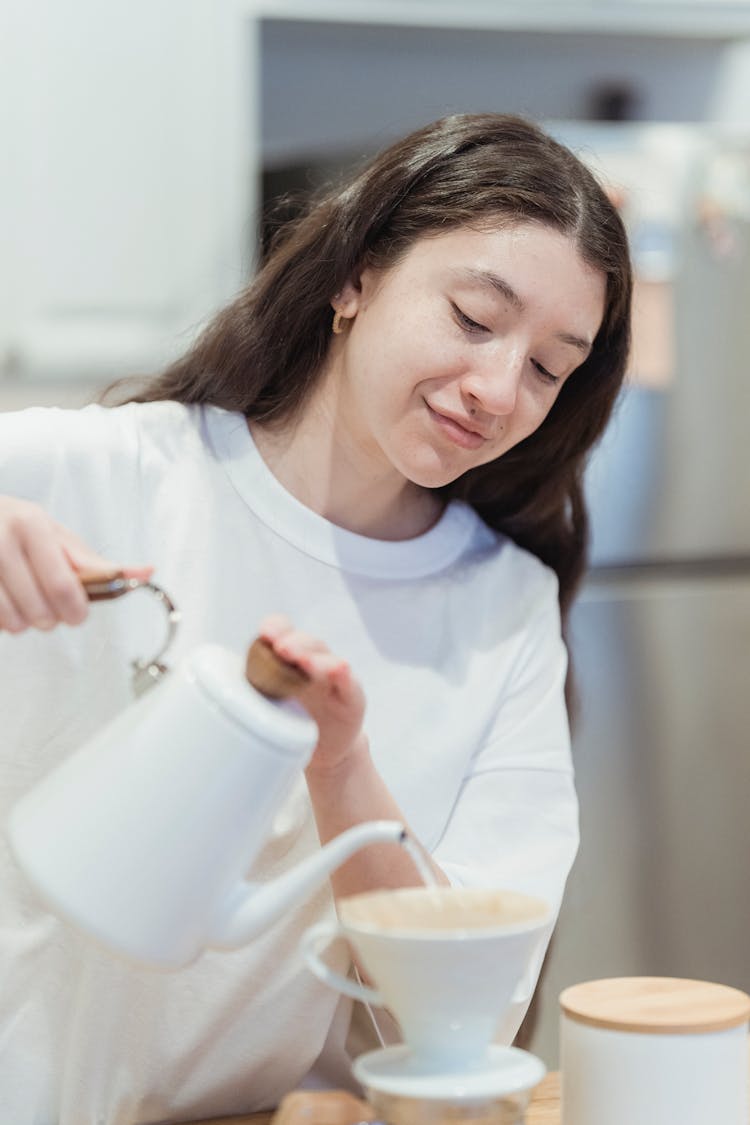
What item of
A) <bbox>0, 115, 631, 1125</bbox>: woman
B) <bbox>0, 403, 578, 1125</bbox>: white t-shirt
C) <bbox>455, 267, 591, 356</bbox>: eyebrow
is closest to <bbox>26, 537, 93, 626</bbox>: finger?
<bbox>0, 115, 631, 1125</bbox>: woman

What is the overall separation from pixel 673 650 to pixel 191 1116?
4.59 ft

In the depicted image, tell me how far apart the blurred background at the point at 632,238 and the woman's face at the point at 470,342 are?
3.35 feet

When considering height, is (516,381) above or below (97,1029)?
above

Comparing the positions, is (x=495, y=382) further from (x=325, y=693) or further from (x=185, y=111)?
(x=185, y=111)

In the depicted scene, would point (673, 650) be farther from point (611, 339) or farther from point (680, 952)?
point (611, 339)

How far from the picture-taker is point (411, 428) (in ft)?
4.02

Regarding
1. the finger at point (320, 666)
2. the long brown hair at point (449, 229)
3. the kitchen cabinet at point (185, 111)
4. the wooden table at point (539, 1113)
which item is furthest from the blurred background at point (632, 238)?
the finger at point (320, 666)

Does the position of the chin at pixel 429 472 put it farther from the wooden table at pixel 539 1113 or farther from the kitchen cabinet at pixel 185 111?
the kitchen cabinet at pixel 185 111

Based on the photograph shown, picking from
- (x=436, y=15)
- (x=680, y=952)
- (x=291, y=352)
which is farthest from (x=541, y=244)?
(x=680, y=952)

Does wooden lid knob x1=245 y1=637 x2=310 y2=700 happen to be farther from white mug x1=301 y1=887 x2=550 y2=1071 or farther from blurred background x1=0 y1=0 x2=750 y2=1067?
blurred background x1=0 y1=0 x2=750 y2=1067

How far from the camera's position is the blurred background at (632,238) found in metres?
2.27

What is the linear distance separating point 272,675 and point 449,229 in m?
0.54

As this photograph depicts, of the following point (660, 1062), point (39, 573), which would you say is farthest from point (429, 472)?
point (660, 1062)

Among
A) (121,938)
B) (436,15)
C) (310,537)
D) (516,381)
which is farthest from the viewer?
(436,15)
